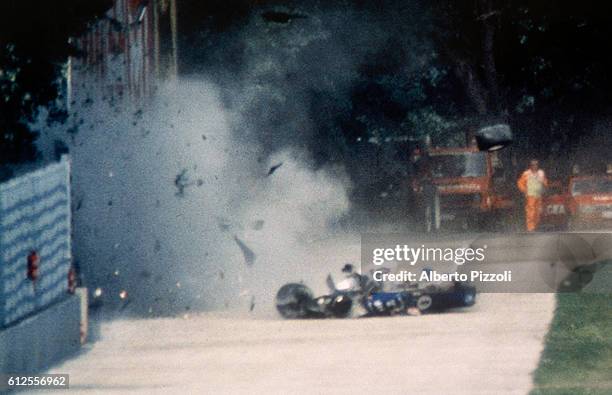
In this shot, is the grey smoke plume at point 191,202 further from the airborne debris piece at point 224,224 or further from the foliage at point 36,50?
the foliage at point 36,50

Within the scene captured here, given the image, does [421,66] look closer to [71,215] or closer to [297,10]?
[297,10]

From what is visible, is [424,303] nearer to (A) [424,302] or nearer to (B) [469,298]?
(A) [424,302]

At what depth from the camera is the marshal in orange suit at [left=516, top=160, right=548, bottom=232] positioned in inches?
393

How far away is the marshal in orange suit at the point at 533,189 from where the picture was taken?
32.8 feet

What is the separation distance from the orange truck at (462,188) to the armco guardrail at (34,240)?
222 cm

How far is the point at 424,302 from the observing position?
418 inches

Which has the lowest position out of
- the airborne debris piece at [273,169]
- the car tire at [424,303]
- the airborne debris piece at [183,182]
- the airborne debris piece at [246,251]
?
the car tire at [424,303]

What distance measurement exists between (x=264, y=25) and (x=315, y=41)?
330 mm

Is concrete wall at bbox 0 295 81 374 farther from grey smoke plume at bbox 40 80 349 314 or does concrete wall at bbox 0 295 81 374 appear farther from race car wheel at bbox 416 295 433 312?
race car wheel at bbox 416 295 433 312

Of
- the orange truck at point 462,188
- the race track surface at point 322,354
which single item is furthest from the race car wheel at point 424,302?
the orange truck at point 462,188

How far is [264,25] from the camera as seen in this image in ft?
32.7

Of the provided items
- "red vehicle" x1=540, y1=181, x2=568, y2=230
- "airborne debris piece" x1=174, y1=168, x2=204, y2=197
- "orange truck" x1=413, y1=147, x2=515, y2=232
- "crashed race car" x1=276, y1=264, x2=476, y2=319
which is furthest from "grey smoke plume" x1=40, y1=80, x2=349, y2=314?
"red vehicle" x1=540, y1=181, x2=568, y2=230

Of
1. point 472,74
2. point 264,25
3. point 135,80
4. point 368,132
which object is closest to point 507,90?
point 472,74

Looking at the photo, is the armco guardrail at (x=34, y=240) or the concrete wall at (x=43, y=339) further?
the armco guardrail at (x=34, y=240)
